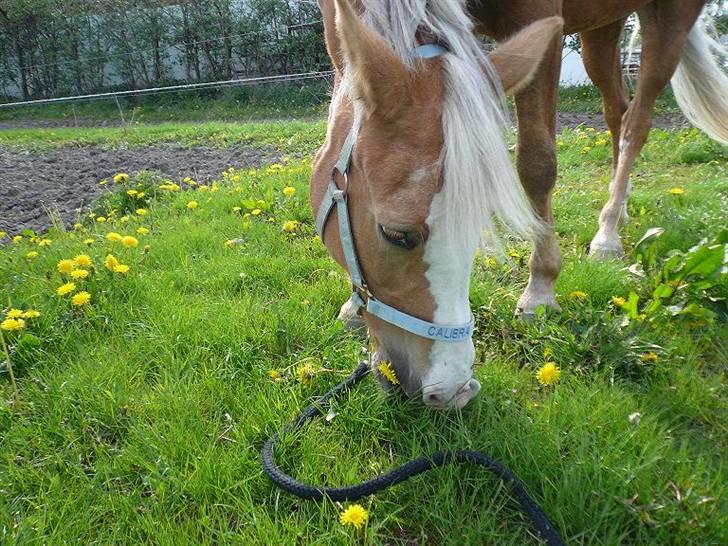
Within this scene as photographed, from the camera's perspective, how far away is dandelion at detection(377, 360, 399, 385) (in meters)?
1.59

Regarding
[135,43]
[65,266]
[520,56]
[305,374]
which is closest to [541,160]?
[520,56]

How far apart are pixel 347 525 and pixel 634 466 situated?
2.69 ft

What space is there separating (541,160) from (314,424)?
1484mm

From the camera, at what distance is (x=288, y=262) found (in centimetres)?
294

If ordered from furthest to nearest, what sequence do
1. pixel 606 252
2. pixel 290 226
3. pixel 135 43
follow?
pixel 135 43, pixel 290 226, pixel 606 252

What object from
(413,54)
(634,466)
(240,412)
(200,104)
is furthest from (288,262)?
(200,104)

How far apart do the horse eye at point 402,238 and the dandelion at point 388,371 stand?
414 mm

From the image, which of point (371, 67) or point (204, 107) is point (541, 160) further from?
point (204, 107)

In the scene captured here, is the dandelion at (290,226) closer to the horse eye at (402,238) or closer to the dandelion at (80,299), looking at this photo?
the dandelion at (80,299)

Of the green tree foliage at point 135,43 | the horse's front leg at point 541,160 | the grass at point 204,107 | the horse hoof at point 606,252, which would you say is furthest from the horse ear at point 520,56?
the green tree foliage at point 135,43

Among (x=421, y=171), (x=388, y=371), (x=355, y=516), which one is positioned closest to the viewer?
(x=355, y=516)

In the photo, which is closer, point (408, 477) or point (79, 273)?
point (408, 477)

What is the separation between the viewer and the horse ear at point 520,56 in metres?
1.49

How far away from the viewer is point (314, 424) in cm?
163
